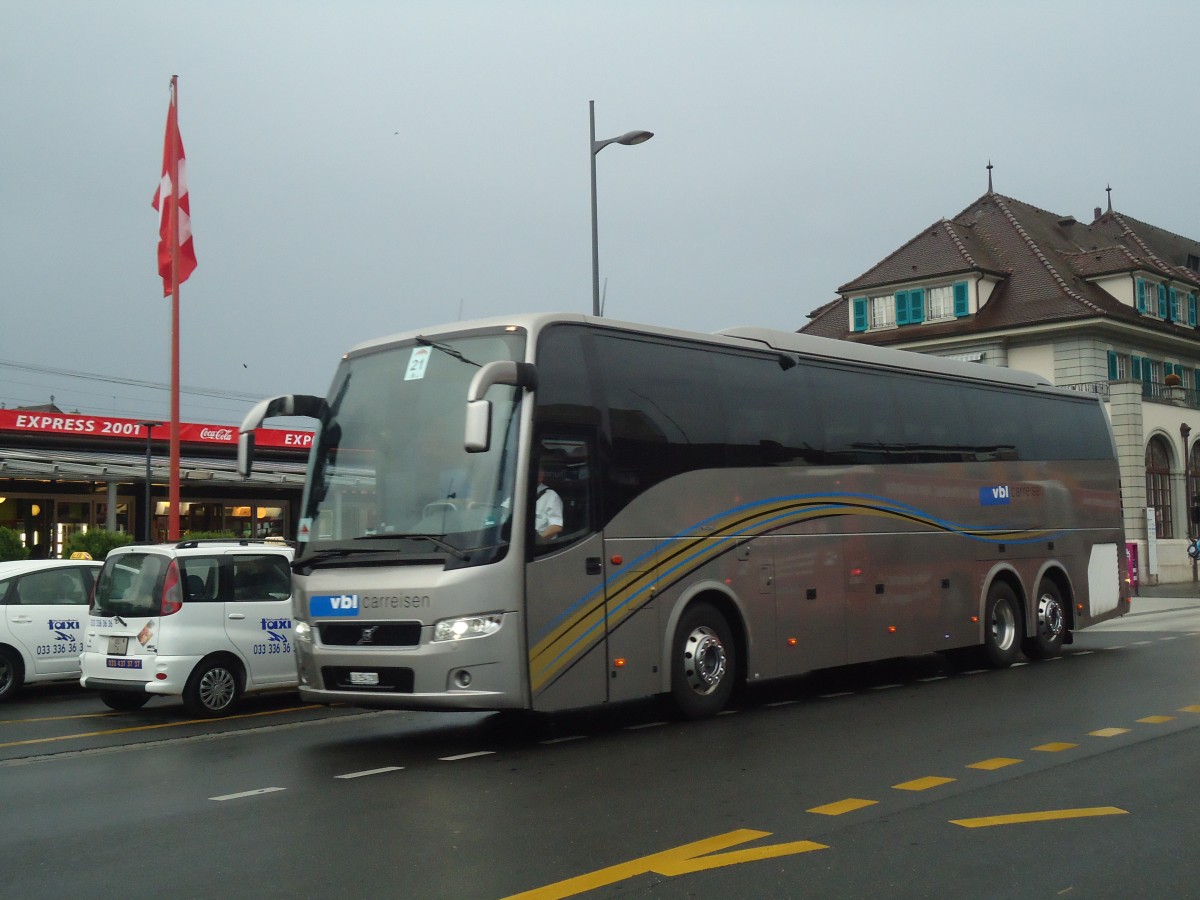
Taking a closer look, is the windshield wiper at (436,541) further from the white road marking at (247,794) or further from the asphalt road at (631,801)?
the white road marking at (247,794)

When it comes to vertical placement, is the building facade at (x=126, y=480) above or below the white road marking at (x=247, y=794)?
above

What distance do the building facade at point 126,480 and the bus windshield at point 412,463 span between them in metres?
27.9

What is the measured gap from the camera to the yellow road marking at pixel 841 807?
25.1 ft

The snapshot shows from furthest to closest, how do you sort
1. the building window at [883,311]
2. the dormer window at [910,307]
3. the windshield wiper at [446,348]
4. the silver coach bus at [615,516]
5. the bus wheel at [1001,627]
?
the building window at [883,311] → the dormer window at [910,307] → the bus wheel at [1001,627] → the windshield wiper at [446,348] → the silver coach bus at [615,516]

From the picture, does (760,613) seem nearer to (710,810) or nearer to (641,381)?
(641,381)

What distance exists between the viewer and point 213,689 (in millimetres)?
13703

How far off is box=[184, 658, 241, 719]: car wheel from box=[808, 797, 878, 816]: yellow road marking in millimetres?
7802

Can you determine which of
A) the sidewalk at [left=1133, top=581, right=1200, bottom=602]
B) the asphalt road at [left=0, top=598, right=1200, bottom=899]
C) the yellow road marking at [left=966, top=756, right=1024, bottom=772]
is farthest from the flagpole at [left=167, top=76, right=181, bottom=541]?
the sidewalk at [left=1133, top=581, right=1200, bottom=602]

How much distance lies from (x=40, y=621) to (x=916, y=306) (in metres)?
42.8

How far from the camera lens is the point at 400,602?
10391 millimetres

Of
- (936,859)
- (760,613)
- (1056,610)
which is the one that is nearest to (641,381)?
(760,613)

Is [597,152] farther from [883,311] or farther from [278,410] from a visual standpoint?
[883,311]

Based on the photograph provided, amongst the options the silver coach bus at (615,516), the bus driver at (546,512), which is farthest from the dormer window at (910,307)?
the bus driver at (546,512)

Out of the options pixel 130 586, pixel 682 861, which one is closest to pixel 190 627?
pixel 130 586
